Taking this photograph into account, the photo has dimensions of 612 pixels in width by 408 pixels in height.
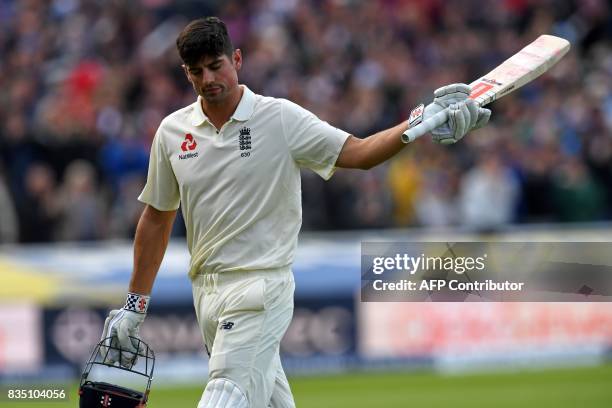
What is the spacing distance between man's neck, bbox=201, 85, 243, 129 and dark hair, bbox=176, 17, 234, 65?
0.90 feet

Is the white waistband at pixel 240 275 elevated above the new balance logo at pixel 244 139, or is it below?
below

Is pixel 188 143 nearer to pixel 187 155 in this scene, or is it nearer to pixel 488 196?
pixel 187 155

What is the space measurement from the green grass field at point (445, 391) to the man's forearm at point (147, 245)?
5.30 meters

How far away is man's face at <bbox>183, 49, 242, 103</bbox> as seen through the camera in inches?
264

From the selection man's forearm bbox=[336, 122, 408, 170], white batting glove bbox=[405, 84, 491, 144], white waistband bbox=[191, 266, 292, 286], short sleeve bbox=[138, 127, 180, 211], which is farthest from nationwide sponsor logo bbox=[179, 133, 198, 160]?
white batting glove bbox=[405, 84, 491, 144]

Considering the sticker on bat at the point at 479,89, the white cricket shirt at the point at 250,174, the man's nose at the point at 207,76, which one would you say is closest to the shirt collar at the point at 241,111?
the white cricket shirt at the point at 250,174

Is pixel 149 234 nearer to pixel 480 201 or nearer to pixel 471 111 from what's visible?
pixel 471 111

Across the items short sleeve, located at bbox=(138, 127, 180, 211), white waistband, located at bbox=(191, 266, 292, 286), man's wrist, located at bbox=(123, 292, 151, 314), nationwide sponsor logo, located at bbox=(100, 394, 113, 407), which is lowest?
nationwide sponsor logo, located at bbox=(100, 394, 113, 407)

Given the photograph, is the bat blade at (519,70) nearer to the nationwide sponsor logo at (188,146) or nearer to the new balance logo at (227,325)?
the nationwide sponsor logo at (188,146)

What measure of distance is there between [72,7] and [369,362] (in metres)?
8.14

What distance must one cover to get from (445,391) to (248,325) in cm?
766

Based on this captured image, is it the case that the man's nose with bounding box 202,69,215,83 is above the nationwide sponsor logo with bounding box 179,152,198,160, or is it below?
above

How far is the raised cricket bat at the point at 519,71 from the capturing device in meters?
6.82

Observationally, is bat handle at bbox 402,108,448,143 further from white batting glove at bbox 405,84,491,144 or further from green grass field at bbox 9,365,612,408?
green grass field at bbox 9,365,612,408
